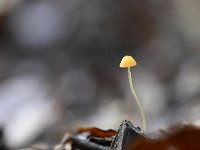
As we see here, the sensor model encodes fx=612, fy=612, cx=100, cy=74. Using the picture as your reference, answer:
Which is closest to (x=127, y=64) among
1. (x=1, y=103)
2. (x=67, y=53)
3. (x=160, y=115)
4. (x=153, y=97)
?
(x=160, y=115)

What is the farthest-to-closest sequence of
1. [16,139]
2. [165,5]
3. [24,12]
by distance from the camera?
[24,12] → [165,5] → [16,139]

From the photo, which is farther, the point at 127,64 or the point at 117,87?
the point at 117,87

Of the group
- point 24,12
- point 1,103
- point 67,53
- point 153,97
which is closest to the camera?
point 153,97

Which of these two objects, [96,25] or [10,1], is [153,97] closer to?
[96,25]

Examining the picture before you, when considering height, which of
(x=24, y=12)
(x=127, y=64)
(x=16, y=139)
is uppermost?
(x=24, y=12)

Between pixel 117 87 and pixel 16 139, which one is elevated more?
pixel 117 87

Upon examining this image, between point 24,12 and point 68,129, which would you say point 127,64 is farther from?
point 24,12
